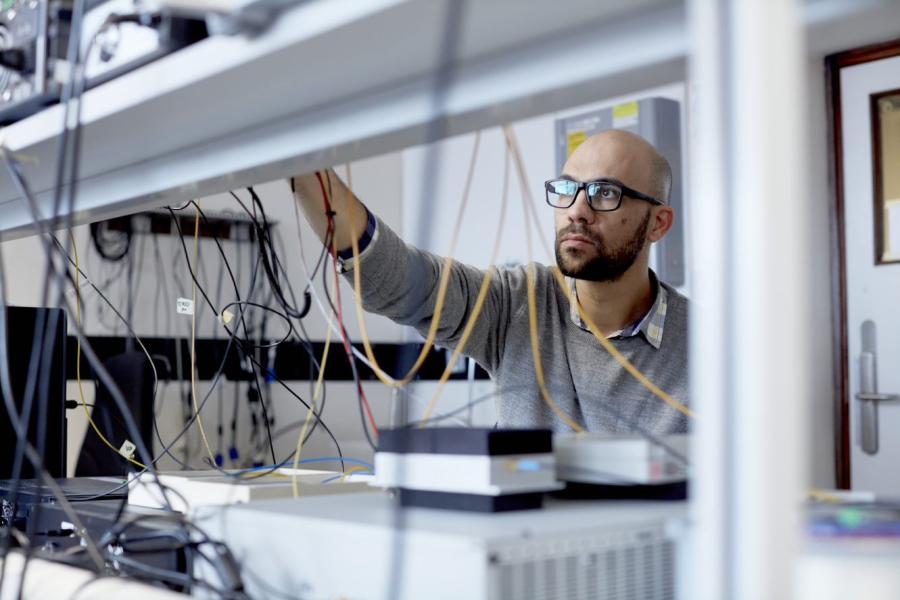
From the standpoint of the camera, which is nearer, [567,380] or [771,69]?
[771,69]

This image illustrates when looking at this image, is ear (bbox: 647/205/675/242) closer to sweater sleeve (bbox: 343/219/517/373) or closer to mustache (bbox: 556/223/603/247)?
mustache (bbox: 556/223/603/247)

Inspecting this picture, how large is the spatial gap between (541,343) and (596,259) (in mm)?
214

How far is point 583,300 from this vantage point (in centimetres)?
201

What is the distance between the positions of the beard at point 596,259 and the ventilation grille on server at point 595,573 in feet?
4.00

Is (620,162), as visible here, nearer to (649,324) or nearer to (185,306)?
(649,324)

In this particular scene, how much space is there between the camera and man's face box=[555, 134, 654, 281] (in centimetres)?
Answer: 194

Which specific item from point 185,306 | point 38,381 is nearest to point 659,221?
point 185,306

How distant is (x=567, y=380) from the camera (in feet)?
5.99

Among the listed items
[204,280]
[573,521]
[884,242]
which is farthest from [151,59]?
[204,280]

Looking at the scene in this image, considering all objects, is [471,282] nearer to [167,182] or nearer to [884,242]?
[167,182]

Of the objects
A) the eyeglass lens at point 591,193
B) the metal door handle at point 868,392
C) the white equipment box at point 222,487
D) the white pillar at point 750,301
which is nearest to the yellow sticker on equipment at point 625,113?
the metal door handle at point 868,392

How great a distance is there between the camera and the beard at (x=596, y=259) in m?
1.93

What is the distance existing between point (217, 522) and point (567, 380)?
1.04 meters

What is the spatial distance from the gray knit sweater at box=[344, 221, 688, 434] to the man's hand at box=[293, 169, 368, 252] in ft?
0.20
